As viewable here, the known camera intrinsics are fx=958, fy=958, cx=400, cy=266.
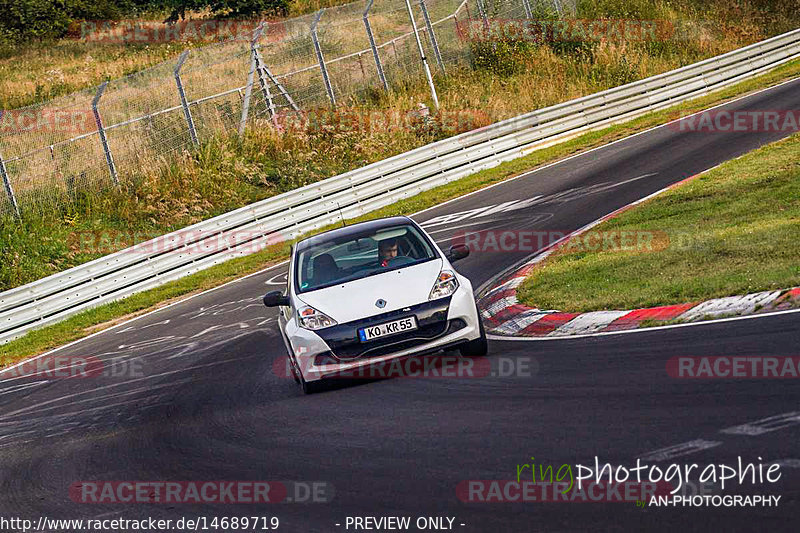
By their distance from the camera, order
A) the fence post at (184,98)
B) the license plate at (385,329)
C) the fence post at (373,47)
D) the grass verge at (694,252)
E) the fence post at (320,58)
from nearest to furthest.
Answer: the license plate at (385,329) → the grass verge at (694,252) → the fence post at (184,98) → the fence post at (320,58) → the fence post at (373,47)

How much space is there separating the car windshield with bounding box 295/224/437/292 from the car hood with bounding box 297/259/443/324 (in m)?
0.19

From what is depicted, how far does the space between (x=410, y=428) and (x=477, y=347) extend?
6.99ft

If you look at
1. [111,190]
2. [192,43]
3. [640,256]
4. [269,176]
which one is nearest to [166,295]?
[111,190]

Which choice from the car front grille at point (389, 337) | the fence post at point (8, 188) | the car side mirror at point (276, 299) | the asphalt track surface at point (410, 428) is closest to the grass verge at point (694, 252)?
the asphalt track surface at point (410, 428)

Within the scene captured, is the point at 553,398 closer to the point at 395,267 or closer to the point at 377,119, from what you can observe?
the point at 395,267

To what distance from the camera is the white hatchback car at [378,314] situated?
8.73m

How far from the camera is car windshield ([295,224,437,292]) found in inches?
385

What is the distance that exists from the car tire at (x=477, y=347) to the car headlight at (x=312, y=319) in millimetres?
1274

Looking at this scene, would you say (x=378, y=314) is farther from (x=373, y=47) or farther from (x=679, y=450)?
(x=373, y=47)

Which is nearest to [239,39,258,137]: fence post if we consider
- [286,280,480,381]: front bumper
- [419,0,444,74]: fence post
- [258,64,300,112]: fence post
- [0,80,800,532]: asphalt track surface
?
[258,64,300,112]: fence post

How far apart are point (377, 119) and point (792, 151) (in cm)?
1621

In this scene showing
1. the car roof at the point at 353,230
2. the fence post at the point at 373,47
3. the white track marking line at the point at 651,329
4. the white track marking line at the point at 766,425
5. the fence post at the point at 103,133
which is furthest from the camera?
the fence post at the point at 373,47

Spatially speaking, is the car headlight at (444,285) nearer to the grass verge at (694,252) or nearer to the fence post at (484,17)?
the grass verge at (694,252)

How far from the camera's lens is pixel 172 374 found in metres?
11.9
